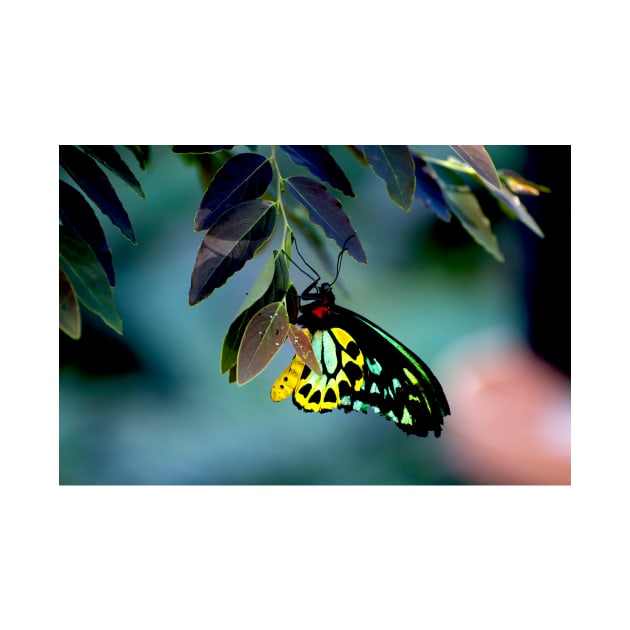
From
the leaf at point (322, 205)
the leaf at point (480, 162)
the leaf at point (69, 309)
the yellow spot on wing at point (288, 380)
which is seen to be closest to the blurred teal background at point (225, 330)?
the yellow spot on wing at point (288, 380)

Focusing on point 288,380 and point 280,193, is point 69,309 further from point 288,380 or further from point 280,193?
point 288,380

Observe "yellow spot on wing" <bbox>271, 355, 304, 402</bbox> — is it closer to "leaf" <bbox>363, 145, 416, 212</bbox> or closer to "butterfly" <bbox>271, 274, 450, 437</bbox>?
"butterfly" <bbox>271, 274, 450, 437</bbox>

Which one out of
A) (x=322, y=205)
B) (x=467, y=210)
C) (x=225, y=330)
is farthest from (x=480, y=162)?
(x=225, y=330)

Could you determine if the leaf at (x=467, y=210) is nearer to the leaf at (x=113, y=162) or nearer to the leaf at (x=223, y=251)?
the leaf at (x=223, y=251)

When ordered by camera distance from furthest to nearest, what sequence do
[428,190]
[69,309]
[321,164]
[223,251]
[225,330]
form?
[225,330]
[428,190]
[321,164]
[223,251]
[69,309]

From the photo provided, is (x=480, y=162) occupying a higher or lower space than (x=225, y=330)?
higher
